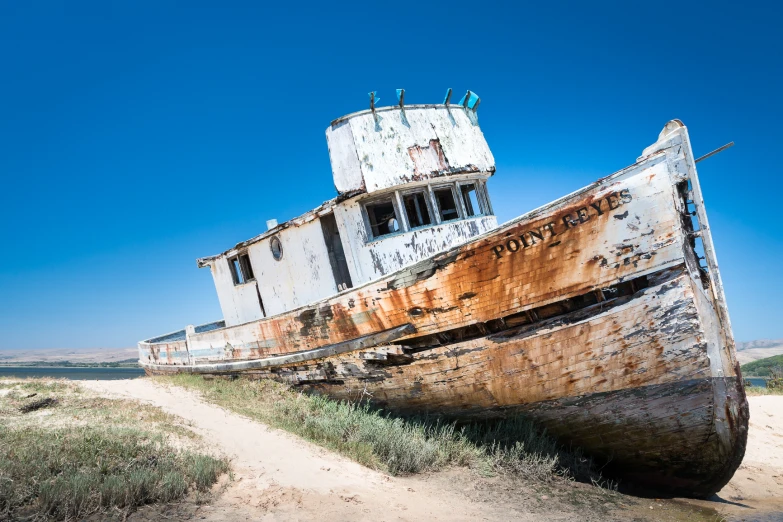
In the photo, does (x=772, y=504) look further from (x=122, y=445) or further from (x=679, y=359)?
(x=122, y=445)

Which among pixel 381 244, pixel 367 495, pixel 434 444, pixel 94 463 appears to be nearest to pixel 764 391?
pixel 434 444

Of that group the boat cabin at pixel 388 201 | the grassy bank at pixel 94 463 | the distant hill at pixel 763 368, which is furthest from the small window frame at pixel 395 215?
the distant hill at pixel 763 368

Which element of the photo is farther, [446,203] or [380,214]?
[446,203]

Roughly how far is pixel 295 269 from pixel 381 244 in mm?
1946

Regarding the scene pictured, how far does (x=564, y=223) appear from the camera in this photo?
16.5 ft

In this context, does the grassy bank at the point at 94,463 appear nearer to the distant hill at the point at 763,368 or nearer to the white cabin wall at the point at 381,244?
the white cabin wall at the point at 381,244

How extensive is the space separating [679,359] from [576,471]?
1.74 m

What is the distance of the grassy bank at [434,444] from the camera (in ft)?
17.5

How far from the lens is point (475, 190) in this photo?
7930 millimetres

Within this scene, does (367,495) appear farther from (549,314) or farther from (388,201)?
(388,201)

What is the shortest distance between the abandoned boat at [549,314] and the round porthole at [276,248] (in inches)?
51.2

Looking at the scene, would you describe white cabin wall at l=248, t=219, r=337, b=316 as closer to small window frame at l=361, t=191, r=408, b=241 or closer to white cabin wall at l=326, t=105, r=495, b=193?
small window frame at l=361, t=191, r=408, b=241

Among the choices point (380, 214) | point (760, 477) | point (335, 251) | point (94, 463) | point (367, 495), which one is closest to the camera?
point (94, 463)

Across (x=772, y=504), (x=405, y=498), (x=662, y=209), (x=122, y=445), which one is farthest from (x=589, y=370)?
(x=122, y=445)
